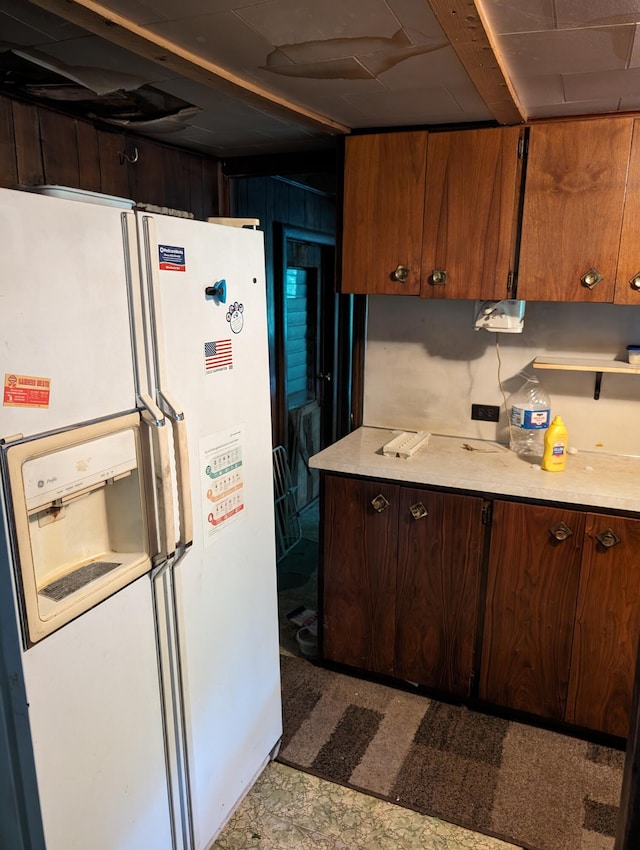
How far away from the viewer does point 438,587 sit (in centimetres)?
237

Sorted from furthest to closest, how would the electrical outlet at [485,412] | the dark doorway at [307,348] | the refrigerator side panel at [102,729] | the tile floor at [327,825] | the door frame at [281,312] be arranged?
the dark doorway at [307,348]
the door frame at [281,312]
the electrical outlet at [485,412]
the tile floor at [327,825]
the refrigerator side panel at [102,729]

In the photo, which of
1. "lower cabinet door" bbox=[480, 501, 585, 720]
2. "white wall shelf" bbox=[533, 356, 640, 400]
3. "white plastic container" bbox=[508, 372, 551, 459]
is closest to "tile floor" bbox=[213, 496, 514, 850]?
"lower cabinet door" bbox=[480, 501, 585, 720]

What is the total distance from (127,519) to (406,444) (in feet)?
4.54

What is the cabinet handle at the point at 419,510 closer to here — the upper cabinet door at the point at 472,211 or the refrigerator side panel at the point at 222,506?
the refrigerator side panel at the point at 222,506

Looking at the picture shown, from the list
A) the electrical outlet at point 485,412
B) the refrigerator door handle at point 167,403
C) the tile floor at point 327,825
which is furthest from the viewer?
the electrical outlet at point 485,412

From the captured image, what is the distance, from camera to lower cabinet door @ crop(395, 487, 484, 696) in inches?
90.3

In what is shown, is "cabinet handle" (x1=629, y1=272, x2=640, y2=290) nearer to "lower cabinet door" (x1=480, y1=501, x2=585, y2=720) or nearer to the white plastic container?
the white plastic container

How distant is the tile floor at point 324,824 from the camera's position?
6.10 feet

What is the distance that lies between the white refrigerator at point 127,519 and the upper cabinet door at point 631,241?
1290 mm

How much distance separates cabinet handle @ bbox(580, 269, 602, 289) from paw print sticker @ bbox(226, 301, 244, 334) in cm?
128

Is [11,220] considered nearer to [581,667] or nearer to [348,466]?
[348,466]

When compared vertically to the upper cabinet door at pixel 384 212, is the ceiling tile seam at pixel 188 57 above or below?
above

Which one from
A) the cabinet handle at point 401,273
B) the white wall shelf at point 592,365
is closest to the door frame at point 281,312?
the cabinet handle at point 401,273

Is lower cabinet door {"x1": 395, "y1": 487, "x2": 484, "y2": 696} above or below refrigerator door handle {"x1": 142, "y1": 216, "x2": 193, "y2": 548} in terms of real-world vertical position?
below
